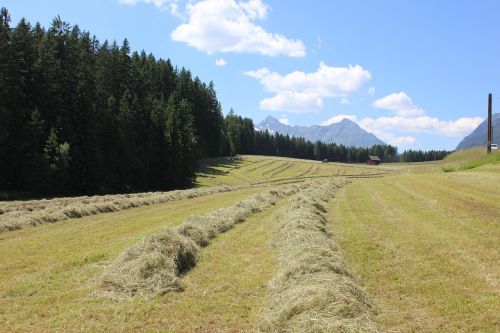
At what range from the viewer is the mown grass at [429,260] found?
725cm

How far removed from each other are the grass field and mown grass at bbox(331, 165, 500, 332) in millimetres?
31

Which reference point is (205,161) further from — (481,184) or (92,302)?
(92,302)

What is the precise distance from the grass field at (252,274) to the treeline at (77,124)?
27.2 m

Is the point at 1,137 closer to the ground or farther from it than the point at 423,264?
farther from it

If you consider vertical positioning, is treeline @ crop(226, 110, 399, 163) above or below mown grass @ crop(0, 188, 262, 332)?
above

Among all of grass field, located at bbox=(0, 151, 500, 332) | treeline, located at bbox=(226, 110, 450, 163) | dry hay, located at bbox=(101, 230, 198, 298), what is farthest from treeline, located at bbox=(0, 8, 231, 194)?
treeline, located at bbox=(226, 110, 450, 163)

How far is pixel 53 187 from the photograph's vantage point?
42.0m

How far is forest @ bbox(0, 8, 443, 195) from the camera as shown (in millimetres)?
41688

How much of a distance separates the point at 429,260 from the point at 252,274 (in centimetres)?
459

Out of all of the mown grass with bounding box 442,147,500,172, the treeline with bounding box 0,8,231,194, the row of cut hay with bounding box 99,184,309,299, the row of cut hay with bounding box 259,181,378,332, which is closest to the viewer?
the row of cut hay with bounding box 259,181,378,332

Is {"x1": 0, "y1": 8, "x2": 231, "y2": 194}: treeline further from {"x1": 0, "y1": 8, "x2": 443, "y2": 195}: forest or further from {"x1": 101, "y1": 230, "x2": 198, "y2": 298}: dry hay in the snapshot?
{"x1": 101, "y1": 230, "x2": 198, "y2": 298}: dry hay

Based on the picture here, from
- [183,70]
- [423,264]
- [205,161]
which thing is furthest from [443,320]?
[183,70]

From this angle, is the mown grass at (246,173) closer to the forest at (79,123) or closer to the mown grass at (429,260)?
the forest at (79,123)

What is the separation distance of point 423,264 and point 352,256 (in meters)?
1.84
